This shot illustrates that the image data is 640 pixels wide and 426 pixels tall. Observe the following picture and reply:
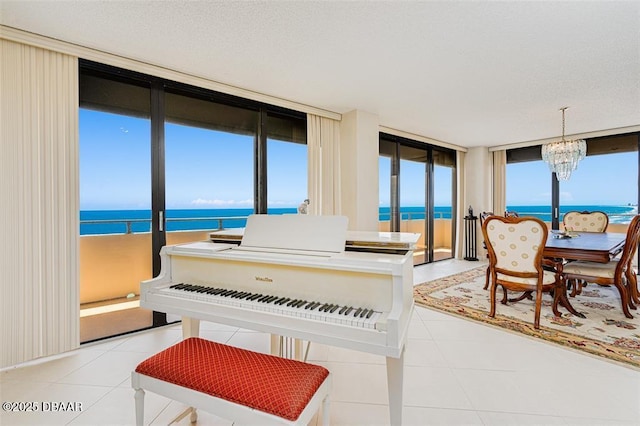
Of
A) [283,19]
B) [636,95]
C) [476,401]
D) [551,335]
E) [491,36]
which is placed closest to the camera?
[476,401]

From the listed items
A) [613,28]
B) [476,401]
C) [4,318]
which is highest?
[613,28]

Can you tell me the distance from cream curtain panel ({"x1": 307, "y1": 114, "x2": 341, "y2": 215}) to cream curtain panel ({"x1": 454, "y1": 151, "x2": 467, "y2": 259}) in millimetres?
3661

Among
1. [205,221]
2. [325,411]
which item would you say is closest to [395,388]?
[325,411]

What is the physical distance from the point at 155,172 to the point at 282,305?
7.04ft

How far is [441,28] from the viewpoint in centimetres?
209

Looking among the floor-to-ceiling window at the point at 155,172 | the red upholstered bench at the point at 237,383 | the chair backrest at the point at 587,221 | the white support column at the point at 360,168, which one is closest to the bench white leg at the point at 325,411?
the red upholstered bench at the point at 237,383

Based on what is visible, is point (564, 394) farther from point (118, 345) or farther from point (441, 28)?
point (118, 345)

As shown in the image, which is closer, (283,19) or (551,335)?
(283,19)

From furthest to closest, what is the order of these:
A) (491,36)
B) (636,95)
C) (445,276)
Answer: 1. (445,276)
2. (636,95)
3. (491,36)

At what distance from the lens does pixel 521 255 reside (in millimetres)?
2811

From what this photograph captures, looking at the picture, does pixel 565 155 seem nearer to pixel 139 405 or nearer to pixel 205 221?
pixel 205 221

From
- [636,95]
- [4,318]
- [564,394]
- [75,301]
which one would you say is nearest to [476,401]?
[564,394]

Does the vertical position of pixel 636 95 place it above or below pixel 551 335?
above

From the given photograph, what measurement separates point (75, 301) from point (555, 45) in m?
4.40
